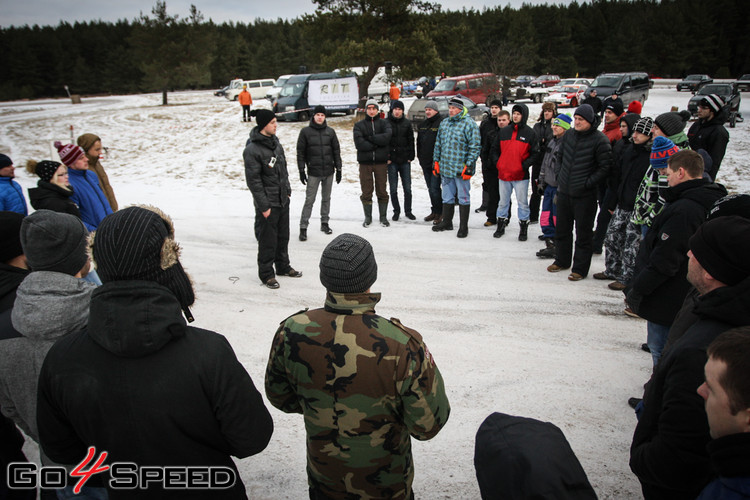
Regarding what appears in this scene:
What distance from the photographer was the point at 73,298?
75.9 inches

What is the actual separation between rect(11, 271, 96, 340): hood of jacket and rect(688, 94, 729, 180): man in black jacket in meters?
7.07

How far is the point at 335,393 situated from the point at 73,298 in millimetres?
1199

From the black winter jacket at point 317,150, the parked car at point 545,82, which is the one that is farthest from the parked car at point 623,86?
the black winter jacket at point 317,150

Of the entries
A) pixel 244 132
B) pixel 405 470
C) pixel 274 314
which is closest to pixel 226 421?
pixel 405 470

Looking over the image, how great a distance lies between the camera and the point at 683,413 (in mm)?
1586

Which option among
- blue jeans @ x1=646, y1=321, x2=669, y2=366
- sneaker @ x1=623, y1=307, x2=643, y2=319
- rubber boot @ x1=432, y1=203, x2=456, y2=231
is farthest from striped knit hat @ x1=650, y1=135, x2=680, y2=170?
rubber boot @ x1=432, y1=203, x2=456, y2=231

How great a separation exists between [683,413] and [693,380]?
4.9 inches

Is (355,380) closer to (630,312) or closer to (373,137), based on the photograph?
(630,312)

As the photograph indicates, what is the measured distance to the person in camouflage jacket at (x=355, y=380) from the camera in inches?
67.2

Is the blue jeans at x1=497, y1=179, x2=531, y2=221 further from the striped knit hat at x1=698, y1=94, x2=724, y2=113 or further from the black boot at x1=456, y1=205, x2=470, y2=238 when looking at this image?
the striped knit hat at x1=698, y1=94, x2=724, y2=113

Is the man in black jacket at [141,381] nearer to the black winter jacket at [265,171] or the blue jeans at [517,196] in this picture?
the black winter jacket at [265,171]

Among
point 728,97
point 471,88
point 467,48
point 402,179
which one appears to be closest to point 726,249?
point 402,179

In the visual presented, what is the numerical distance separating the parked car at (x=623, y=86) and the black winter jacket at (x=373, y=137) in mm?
18041

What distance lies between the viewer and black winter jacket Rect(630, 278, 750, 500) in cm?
158
